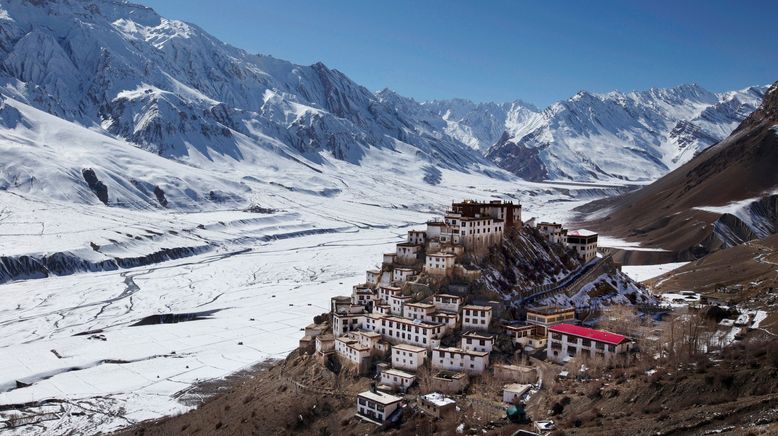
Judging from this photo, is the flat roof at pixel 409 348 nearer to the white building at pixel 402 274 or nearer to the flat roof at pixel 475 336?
the flat roof at pixel 475 336

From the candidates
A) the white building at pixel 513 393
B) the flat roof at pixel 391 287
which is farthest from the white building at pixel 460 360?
the flat roof at pixel 391 287

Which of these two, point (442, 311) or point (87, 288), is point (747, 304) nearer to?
point (442, 311)

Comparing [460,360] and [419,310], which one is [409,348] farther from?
[419,310]

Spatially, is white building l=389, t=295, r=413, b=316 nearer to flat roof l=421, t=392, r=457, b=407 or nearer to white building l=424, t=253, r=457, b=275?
white building l=424, t=253, r=457, b=275

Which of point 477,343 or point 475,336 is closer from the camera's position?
point 477,343

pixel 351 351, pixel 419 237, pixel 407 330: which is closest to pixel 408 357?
pixel 407 330

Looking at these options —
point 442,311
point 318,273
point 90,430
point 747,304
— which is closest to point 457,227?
point 442,311

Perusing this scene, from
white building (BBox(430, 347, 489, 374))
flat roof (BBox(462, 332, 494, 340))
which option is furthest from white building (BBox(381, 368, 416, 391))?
flat roof (BBox(462, 332, 494, 340))
